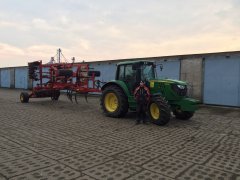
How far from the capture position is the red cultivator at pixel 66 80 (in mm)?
12491

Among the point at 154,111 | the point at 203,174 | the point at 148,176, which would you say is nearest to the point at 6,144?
the point at 148,176

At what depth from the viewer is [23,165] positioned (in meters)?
4.57

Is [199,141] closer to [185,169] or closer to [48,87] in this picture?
[185,169]

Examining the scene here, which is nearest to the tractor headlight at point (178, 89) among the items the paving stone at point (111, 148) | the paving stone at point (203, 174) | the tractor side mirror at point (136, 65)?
the tractor side mirror at point (136, 65)

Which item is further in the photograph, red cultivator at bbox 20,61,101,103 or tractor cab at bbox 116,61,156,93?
red cultivator at bbox 20,61,101,103

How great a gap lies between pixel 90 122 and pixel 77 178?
15.6 feet

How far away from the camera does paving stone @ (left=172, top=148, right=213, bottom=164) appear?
5098 mm

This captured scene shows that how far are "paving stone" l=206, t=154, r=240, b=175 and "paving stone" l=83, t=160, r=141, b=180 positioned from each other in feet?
4.67

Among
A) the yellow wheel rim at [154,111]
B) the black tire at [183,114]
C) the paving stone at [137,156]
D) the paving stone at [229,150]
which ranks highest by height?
the yellow wheel rim at [154,111]

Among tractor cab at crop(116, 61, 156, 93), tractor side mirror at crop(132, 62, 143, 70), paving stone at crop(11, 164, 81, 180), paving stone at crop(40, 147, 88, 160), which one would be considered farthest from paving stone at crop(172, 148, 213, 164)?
tractor side mirror at crop(132, 62, 143, 70)

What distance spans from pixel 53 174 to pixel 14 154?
1353 mm

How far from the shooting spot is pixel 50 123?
843 centimetres

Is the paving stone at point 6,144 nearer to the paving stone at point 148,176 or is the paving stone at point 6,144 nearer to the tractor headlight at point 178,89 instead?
the paving stone at point 148,176

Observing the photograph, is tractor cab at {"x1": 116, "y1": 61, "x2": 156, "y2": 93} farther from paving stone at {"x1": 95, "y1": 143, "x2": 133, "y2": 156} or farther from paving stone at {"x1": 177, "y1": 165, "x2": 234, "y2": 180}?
paving stone at {"x1": 177, "y1": 165, "x2": 234, "y2": 180}
